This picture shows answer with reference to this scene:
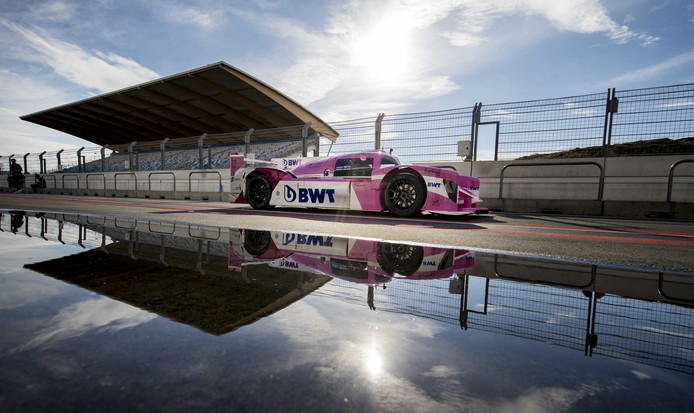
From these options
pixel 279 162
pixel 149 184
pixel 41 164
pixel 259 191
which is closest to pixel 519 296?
pixel 259 191

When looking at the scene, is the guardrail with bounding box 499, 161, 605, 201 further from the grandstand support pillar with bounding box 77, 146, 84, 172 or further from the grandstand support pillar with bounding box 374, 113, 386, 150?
the grandstand support pillar with bounding box 77, 146, 84, 172

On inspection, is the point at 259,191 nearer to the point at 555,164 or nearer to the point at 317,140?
the point at 317,140

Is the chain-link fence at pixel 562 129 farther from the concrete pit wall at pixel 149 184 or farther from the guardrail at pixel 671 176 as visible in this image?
the concrete pit wall at pixel 149 184

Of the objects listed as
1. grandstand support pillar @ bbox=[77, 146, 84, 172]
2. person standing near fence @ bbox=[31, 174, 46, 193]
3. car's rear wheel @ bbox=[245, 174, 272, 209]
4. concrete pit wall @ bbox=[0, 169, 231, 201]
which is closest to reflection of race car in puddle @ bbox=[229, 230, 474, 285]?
car's rear wheel @ bbox=[245, 174, 272, 209]

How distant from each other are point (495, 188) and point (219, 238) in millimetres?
7975

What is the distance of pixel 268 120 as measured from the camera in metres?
32.4

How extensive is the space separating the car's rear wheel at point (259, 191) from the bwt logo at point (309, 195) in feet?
1.83

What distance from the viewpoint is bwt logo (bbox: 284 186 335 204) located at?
259 inches

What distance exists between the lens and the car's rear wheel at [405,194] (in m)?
5.71

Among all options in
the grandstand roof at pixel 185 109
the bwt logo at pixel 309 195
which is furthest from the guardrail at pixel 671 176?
the grandstand roof at pixel 185 109

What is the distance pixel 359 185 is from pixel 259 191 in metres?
2.66

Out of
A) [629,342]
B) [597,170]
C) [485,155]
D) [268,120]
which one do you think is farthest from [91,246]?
[268,120]

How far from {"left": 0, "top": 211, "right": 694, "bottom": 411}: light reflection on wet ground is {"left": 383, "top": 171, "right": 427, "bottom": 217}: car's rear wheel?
355 cm

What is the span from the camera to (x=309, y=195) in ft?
22.5
